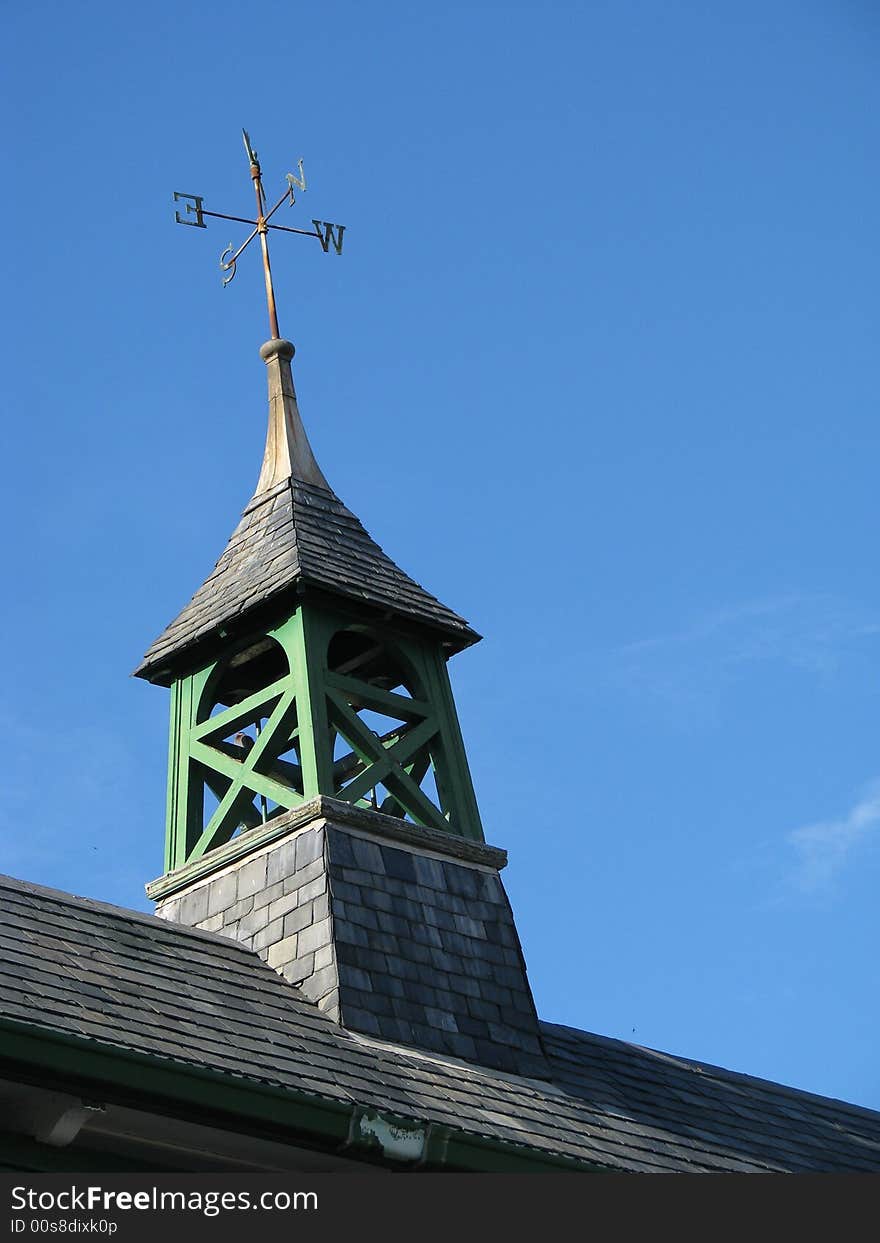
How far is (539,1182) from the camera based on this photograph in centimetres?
821

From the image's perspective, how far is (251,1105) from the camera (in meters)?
8.88

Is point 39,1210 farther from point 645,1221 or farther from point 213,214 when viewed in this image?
point 213,214

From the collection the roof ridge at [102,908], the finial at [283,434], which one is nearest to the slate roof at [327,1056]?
the roof ridge at [102,908]

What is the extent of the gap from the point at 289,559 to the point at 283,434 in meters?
2.09

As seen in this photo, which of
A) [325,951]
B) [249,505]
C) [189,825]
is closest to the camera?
[325,951]

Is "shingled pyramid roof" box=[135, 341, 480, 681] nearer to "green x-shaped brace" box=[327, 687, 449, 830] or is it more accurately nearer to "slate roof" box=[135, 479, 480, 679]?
"slate roof" box=[135, 479, 480, 679]

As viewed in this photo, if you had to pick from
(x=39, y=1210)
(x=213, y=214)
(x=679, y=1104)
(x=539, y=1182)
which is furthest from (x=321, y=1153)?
(x=213, y=214)

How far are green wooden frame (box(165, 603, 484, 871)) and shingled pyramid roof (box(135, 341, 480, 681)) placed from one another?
251 millimetres

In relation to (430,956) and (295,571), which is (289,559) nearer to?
(295,571)

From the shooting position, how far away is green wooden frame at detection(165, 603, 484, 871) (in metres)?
13.9

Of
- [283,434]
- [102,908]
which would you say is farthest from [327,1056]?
[283,434]

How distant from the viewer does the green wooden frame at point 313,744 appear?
45.6 feet

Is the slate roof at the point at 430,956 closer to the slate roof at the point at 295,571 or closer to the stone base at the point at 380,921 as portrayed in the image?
the stone base at the point at 380,921

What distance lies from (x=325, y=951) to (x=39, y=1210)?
Answer: 16.4ft
